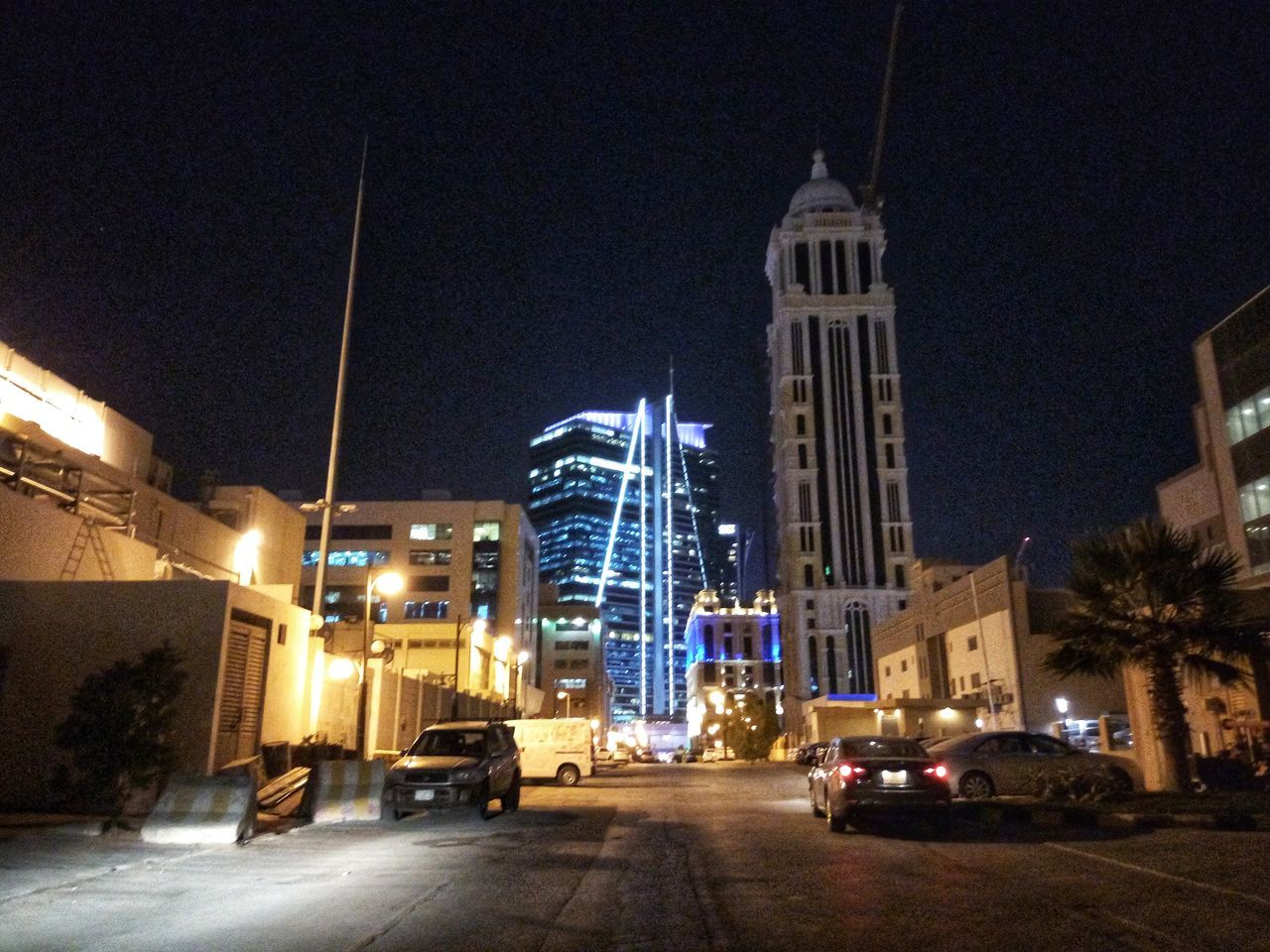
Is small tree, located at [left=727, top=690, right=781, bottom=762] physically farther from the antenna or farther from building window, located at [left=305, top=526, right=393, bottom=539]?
the antenna

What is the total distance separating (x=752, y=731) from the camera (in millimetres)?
87062

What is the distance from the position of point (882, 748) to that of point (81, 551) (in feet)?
59.5

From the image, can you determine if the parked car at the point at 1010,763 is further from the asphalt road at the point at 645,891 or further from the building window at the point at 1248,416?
the building window at the point at 1248,416

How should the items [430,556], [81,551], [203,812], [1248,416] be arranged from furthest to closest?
[430,556] < [1248,416] < [81,551] < [203,812]

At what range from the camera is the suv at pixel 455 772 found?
Result: 1698 cm

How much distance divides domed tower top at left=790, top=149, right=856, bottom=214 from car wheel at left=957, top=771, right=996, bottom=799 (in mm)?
124835

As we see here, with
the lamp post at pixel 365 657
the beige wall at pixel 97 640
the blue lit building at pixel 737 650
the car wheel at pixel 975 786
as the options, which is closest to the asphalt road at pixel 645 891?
the beige wall at pixel 97 640

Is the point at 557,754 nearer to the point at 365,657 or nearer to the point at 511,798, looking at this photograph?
the point at 365,657

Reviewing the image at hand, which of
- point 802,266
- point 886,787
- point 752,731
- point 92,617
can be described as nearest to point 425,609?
point 752,731

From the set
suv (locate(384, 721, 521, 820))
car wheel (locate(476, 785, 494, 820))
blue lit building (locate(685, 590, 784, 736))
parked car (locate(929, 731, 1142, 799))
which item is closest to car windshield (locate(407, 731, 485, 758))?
suv (locate(384, 721, 521, 820))

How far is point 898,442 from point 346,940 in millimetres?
117771

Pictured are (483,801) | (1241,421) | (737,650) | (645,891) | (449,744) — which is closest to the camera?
(645,891)

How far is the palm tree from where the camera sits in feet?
62.4

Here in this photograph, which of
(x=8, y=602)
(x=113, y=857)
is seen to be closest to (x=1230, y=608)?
(x=113, y=857)
